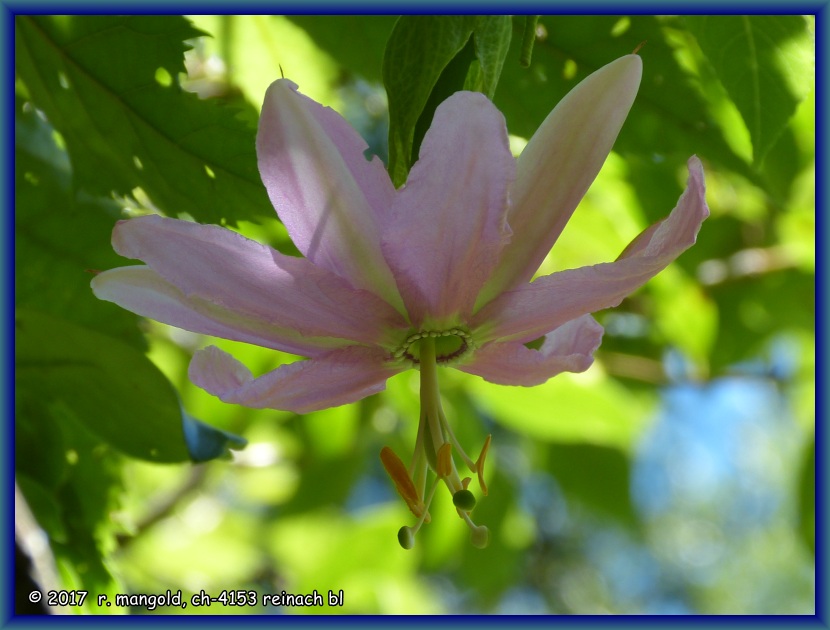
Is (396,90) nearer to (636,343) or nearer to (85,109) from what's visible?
(85,109)

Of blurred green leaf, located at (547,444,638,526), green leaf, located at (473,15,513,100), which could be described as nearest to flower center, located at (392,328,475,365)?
green leaf, located at (473,15,513,100)

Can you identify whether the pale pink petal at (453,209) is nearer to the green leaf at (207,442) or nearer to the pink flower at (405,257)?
the pink flower at (405,257)

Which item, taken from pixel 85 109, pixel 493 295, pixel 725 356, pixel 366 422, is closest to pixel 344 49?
pixel 85 109

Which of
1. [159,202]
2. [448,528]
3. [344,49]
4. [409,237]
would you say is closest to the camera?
[409,237]

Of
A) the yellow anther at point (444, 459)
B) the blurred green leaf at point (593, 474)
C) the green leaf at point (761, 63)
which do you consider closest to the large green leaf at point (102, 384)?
the yellow anther at point (444, 459)

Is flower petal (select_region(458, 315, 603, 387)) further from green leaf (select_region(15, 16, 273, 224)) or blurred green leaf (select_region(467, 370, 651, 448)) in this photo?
blurred green leaf (select_region(467, 370, 651, 448))

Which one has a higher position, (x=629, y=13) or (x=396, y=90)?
(x=629, y=13)

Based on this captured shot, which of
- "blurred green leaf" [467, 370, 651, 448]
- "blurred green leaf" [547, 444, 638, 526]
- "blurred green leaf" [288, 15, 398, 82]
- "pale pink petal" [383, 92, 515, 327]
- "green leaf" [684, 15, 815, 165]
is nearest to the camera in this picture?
"pale pink petal" [383, 92, 515, 327]

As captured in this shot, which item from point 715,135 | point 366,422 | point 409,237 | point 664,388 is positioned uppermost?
point 664,388
